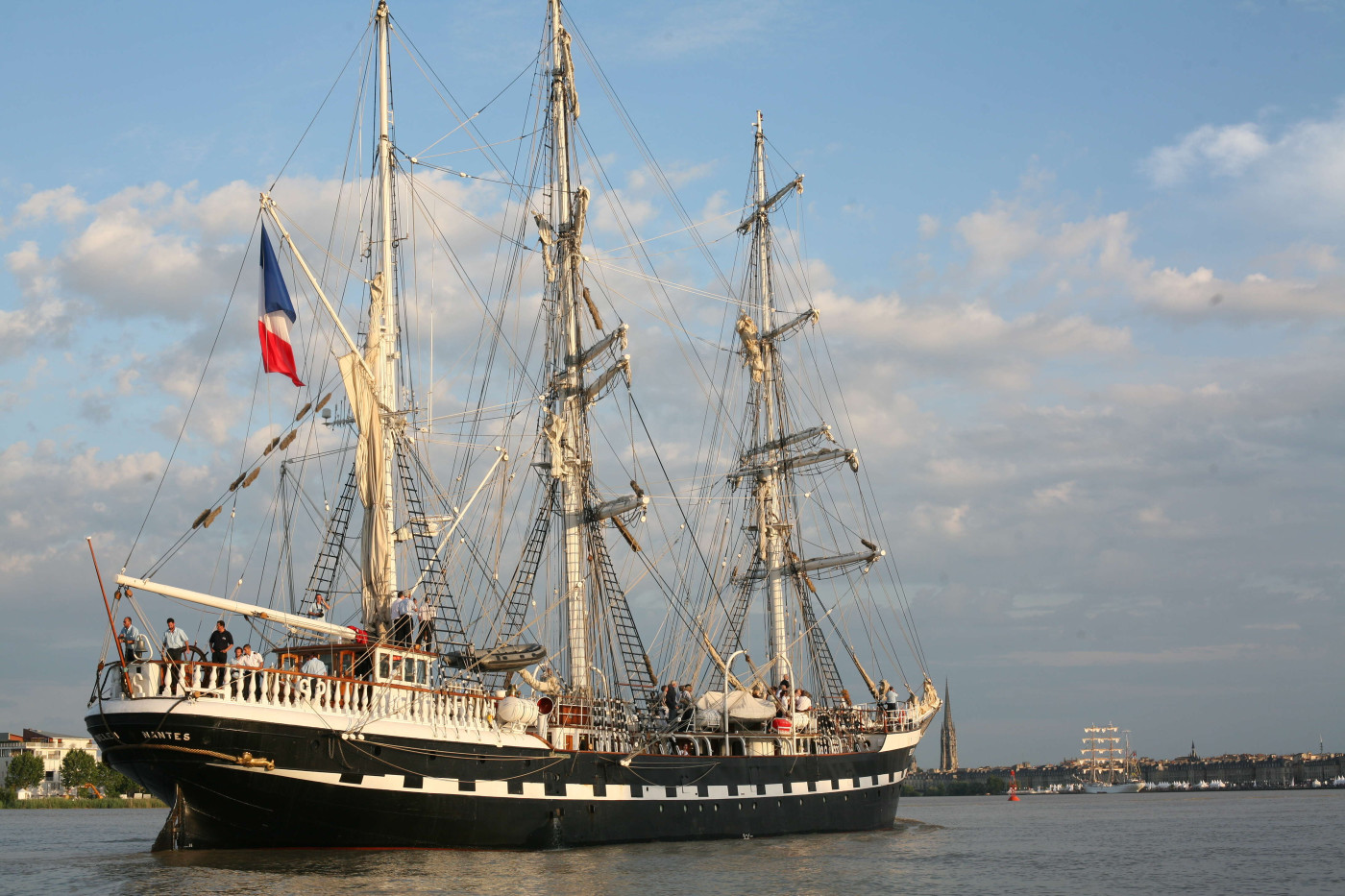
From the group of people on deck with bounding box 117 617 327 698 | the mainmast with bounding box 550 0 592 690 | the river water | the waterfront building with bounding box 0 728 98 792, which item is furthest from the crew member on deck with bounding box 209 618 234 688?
the waterfront building with bounding box 0 728 98 792

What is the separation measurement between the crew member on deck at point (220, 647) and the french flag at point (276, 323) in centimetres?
729

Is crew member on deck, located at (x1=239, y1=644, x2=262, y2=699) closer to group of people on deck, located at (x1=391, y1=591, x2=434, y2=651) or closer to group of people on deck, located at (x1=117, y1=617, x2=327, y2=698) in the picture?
group of people on deck, located at (x1=117, y1=617, x2=327, y2=698)

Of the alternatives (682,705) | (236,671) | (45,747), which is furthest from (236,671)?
(45,747)

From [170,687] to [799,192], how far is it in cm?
4103

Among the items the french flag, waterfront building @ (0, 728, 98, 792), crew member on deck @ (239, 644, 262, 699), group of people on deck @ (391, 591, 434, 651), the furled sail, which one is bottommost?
waterfront building @ (0, 728, 98, 792)

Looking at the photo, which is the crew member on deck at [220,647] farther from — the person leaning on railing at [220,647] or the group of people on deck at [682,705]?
the group of people on deck at [682,705]

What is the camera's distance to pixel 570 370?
4456 centimetres

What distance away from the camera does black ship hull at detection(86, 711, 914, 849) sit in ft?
88.2

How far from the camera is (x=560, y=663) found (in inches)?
1629

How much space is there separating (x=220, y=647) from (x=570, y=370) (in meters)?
19.7

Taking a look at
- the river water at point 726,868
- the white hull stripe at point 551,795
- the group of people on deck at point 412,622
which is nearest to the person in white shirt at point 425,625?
the group of people on deck at point 412,622

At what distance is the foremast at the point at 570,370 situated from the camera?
137 feet

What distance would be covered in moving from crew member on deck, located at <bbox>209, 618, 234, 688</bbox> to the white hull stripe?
2.07 m

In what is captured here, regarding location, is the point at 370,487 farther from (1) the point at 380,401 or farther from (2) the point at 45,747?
(2) the point at 45,747
